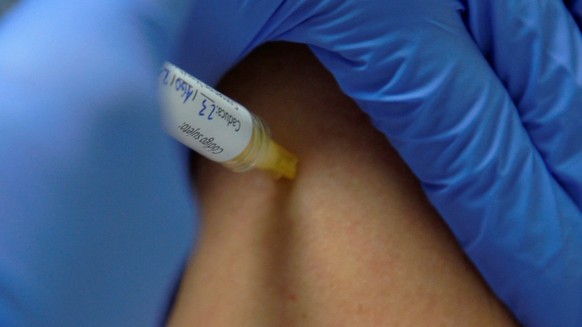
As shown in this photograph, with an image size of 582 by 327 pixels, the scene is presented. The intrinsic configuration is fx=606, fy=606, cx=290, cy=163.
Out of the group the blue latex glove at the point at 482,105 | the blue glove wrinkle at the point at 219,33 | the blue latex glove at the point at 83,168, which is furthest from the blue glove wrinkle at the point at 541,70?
the blue latex glove at the point at 83,168

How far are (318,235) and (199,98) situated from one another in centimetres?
28

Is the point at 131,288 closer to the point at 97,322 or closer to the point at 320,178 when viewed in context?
the point at 97,322

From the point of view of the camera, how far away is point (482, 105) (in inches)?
29.3

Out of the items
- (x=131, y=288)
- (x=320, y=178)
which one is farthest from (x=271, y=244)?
(x=131, y=288)

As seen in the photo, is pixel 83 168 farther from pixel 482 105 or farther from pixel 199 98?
pixel 482 105

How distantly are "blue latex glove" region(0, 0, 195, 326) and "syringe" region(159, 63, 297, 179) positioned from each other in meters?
0.11

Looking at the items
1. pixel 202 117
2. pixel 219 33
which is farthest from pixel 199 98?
pixel 219 33

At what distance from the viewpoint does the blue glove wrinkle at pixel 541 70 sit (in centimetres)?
77

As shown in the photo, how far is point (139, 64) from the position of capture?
39cm

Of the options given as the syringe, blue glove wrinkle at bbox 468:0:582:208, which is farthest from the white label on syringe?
blue glove wrinkle at bbox 468:0:582:208

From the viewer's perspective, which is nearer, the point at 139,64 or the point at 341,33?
the point at 139,64

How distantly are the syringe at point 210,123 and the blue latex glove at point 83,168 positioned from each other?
108 millimetres

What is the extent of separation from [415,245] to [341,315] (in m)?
0.13

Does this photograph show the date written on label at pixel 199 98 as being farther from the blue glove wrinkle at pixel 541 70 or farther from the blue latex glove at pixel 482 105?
the blue glove wrinkle at pixel 541 70
